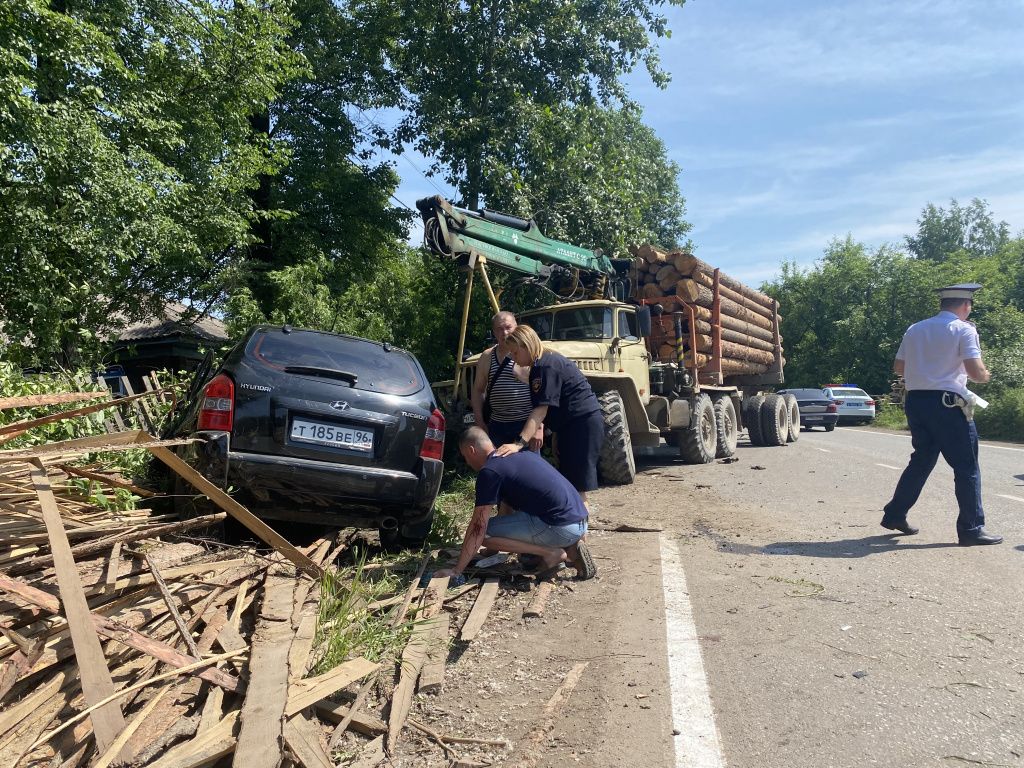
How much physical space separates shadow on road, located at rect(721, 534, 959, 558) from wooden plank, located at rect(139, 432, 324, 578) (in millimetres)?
3284

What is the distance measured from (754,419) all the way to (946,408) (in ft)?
36.3

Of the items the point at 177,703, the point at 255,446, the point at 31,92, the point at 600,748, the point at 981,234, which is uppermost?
the point at 981,234

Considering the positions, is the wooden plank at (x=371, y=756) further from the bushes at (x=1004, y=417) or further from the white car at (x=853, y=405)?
the white car at (x=853, y=405)

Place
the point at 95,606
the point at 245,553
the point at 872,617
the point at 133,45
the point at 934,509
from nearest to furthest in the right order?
the point at 95,606 → the point at 872,617 → the point at 245,553 → the point at 934,509 → the point at 133,45

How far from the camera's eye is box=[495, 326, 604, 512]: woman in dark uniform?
18.6ft

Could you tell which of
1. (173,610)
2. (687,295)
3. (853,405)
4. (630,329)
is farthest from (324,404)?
(853,405)

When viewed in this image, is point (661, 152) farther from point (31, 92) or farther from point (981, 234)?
point (31, 92)

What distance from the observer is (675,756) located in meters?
2.62

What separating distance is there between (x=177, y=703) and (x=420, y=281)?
47.9 feet

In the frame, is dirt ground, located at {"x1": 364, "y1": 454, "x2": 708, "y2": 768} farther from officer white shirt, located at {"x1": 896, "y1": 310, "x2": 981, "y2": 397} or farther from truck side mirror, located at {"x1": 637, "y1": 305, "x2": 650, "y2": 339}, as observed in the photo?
truck side mirror, located at {"x1": 637, "y1": 305, "x2": 650, "y2": 339}

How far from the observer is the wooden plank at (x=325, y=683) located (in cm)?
272

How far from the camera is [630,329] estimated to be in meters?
10.8

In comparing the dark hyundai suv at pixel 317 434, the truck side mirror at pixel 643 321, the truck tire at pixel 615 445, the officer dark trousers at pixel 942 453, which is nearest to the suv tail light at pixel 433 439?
the dark hyundai suv at pixel 317 434

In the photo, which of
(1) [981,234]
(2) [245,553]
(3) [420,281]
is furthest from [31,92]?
(1) [981,234]
